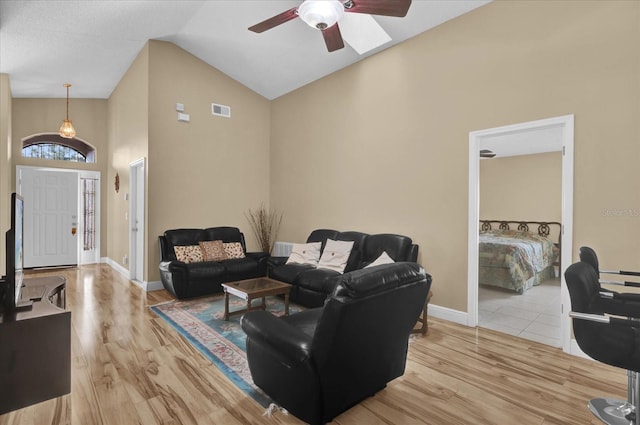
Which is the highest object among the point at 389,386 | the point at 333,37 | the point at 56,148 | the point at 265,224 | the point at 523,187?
the point at 333,37

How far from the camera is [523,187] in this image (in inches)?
304

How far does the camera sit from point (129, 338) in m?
3.32

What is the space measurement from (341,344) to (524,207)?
741cm

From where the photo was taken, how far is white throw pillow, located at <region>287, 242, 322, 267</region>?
194 inches

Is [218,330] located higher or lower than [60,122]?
lower

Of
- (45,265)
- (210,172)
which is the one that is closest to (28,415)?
(210,172)

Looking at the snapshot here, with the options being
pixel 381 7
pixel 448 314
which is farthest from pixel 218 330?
pixel 381 7

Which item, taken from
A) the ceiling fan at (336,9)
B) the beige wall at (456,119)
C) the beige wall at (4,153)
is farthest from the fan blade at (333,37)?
the beige wall at (4,153)

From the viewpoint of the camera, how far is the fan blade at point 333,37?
125 inches

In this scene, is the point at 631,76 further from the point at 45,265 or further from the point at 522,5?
the point at 45,265

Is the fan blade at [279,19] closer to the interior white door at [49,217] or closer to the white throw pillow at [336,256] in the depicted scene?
the white throw pillow at [336,256]

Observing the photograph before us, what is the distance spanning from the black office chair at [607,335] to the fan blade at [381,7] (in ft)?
7.24

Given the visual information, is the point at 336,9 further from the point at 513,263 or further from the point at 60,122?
the point at 60,122

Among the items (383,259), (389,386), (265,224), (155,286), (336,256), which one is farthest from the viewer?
(265,224)
